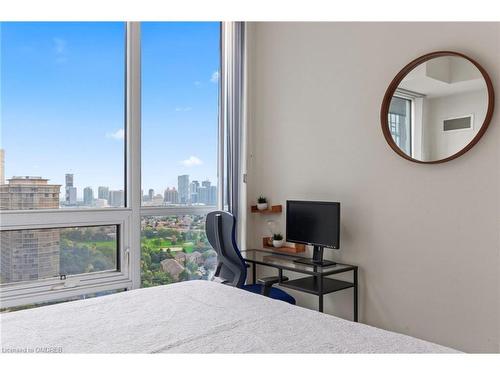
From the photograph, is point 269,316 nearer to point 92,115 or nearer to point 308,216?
point 308,216

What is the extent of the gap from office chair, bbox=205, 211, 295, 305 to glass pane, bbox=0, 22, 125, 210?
77cm

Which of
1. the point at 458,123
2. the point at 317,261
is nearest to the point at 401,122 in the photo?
the point at 458,123

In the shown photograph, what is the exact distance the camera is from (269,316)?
5.67ft

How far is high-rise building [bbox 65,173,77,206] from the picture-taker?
120 inches

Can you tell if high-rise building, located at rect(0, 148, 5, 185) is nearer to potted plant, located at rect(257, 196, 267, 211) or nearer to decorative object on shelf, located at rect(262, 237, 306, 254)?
potted plant, located at rect(257, 196, 267, 211)

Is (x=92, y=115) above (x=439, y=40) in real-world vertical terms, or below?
below

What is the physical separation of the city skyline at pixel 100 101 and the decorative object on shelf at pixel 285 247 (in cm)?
73

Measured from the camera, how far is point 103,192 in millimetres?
3197

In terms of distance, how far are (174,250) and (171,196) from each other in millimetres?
449

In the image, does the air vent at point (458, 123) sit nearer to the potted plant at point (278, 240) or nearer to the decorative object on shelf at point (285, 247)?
the decorative object on shelf at point (285, 247)

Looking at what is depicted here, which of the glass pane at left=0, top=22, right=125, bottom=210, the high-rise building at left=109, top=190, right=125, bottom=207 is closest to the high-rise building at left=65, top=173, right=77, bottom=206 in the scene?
the glass pane at left=0, top=22, right=125, bottom=210

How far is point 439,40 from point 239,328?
214 centimetres

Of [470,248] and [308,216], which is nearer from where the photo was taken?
[470,248]
